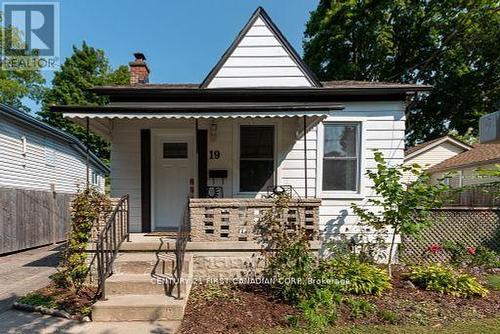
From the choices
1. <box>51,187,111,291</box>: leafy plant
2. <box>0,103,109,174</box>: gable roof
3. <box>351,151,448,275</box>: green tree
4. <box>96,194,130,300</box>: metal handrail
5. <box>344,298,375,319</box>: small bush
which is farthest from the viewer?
<box>0,103,109,174</box>: gable roof

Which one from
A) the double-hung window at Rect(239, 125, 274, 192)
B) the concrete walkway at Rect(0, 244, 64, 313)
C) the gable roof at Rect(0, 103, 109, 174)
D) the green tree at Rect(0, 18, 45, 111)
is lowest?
the concrete walkway at Rect(0, 244, 64, 313)

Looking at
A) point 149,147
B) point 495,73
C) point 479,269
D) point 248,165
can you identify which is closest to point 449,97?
point 495,73

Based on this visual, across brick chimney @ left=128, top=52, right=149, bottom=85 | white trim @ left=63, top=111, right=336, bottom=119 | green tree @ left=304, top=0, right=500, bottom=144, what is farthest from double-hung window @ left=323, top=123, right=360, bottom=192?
green tree @ left=304, top=0, right=500, bottom=144

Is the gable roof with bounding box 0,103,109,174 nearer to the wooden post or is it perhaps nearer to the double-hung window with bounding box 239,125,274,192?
the wooden post

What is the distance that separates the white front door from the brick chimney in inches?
96.1

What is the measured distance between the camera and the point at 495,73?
719 inches

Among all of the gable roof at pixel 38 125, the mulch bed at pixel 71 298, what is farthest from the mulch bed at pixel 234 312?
the gable roof at pixel 38 125

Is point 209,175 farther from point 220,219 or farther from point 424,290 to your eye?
point 424,290

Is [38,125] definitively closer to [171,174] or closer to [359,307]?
[171,174]

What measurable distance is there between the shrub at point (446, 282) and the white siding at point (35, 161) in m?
8.35

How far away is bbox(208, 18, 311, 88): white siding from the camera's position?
273 inches

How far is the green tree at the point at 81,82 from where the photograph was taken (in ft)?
85.8

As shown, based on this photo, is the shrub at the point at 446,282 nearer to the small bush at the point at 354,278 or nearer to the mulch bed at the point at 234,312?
the small bush at the point at 354,278

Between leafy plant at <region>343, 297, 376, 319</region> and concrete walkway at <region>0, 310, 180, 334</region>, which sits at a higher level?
leafy plant at <region>343, 297, 376, 319</region>
